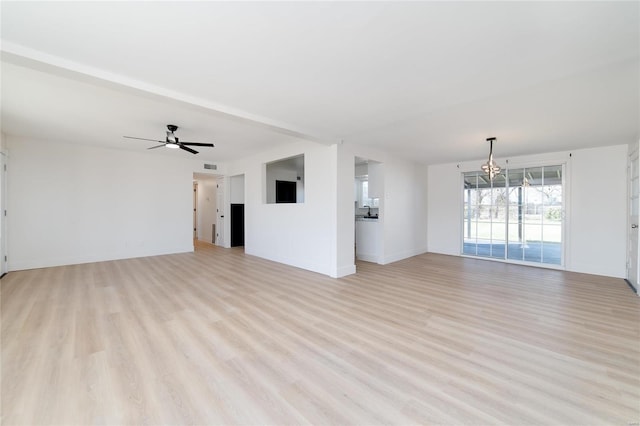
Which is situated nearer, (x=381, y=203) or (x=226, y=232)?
(x=381, y=203)

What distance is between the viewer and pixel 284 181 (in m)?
8.44

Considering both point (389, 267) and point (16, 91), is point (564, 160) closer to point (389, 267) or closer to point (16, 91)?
point (389, 267)

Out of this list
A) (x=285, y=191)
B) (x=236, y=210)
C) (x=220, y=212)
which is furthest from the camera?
(x=220, y=212)

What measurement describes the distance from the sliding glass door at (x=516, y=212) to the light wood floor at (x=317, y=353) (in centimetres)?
183

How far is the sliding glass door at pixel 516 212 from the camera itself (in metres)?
5.68

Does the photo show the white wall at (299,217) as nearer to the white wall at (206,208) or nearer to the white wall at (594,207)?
the white wall at (206,208)

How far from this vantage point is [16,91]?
118 inches

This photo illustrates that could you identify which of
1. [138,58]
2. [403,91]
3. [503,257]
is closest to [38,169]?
[138,58]

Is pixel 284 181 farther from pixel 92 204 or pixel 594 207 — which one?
pixel 594 207

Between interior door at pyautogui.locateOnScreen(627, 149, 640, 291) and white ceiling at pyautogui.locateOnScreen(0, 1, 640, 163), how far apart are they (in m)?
0.82

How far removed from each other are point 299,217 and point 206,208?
18.6 feet

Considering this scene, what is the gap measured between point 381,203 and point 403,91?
10.8 feet

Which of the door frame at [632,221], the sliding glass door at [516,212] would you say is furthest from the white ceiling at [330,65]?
the sliding glass door at [516,212]

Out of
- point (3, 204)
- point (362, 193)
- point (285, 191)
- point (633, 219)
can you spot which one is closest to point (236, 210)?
point (285, 191)
